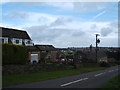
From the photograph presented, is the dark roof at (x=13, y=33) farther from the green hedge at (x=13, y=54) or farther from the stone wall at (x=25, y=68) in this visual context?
the green hedge at (x=13, y=54)

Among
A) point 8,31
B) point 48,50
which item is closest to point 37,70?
point 8,31

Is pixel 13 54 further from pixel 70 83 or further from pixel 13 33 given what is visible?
pixel 13 33

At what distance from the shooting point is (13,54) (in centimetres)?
3006

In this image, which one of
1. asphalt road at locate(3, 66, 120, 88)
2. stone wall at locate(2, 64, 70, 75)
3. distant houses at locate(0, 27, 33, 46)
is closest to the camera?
asphalt road at locate(3, 66, 120, 88)

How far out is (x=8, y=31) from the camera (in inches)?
2408

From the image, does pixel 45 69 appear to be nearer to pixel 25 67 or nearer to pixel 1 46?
pixel 25 67

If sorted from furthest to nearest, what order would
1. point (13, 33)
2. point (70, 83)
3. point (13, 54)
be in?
1. point (13, 33)
2. point (13, 54)
3. point (70, 83)

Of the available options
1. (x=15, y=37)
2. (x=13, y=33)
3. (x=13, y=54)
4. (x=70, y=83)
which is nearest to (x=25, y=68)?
(x=13, y=54)

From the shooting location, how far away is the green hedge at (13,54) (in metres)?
28.0

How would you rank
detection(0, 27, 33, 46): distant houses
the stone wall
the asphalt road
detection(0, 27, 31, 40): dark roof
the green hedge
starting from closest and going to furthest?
the asphalt road < the stone wall < the green hedge < detection(0, 27, 33, 46): distant houses < detection(0, 27, 31, 40): dark roof

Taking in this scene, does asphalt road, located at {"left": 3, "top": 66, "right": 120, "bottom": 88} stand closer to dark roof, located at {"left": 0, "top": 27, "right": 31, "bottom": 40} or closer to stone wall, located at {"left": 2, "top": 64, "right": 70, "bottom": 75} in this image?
stone wall, located at {"left": 2, "top": 64, "right": 70, "bottom": 75}

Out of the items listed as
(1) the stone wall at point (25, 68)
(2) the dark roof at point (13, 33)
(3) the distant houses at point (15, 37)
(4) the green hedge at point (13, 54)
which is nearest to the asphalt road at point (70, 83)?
(1) the stone wall at point (25, 68)

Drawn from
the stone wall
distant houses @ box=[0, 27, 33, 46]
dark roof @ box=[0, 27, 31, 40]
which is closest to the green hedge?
the stone wall

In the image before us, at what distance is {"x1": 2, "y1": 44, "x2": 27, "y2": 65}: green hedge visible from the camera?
28000 mm
